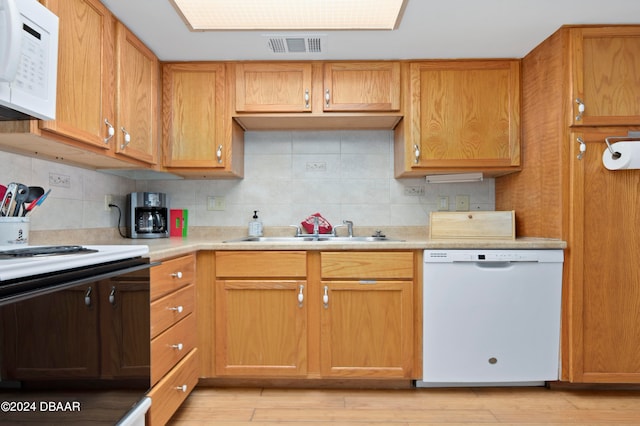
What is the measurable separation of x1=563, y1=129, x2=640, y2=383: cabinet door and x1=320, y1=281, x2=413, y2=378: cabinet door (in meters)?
0.85

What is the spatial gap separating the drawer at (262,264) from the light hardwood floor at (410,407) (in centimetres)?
64

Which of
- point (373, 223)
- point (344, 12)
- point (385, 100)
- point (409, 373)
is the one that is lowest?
point (409, 373)

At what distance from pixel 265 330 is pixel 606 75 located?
2205mm

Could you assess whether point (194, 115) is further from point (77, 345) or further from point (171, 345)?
point (77, 345)

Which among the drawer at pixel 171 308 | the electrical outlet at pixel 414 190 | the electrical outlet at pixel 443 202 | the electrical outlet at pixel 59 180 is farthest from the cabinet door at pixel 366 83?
the electrical outlet at pixel 59 180

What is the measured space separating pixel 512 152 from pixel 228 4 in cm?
177

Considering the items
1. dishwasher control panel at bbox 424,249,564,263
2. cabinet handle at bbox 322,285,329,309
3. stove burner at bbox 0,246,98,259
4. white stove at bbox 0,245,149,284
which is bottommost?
cabinet handle at bbox 322,285,329,309

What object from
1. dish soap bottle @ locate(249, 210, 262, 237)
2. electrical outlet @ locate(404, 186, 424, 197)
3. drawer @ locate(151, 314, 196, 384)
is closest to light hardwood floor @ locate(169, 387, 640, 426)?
drawer @ locate(151, 314, 196, 384)

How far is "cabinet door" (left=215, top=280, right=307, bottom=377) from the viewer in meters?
2.12

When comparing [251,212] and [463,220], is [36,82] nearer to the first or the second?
[251,212]

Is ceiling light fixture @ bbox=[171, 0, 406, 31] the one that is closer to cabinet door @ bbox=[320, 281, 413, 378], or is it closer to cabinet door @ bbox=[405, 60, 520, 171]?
cabinet door @ bbox=[405, 60, 520, 171]

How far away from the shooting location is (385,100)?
7.83 ft

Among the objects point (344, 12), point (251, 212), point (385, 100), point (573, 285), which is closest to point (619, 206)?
point (573, 285)

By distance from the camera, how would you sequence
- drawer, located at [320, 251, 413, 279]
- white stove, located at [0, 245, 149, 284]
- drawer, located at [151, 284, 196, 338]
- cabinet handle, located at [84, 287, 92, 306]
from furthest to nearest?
1. drawer, located at [320, 251, 413, 279]
2. drawer, located at [151, 284, 196, 338]
3. cabinet handle, located at [84, 287, 92, 306]
4. white stove, located at [0, 245, 149, 284]
